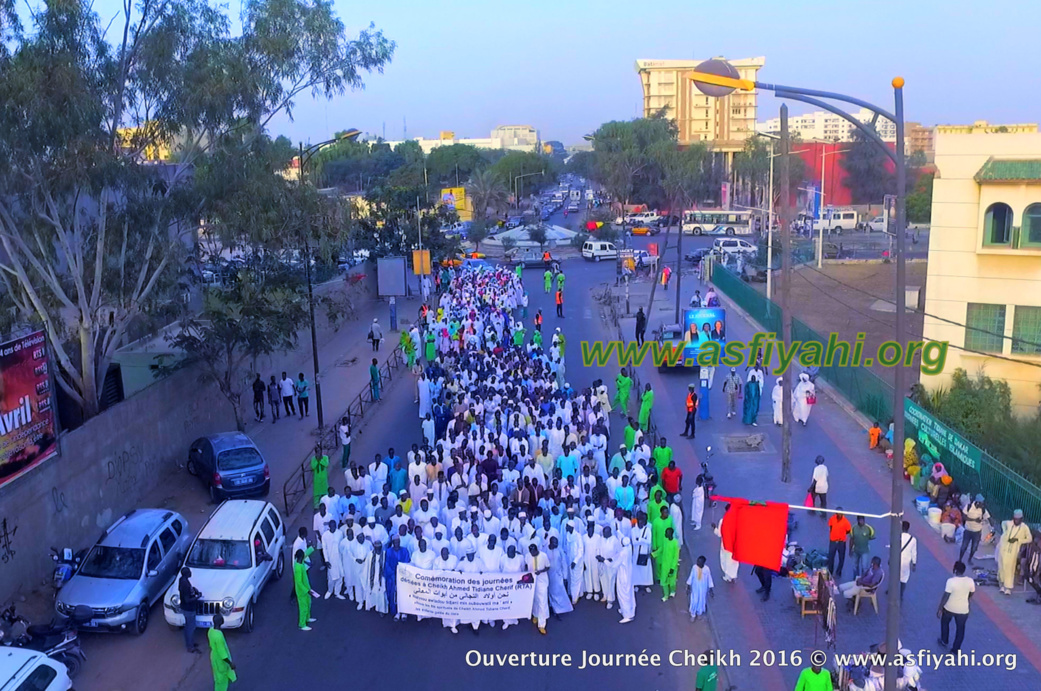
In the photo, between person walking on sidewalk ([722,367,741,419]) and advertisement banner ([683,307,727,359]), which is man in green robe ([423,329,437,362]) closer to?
advertisement banner ([683,307,727,359])

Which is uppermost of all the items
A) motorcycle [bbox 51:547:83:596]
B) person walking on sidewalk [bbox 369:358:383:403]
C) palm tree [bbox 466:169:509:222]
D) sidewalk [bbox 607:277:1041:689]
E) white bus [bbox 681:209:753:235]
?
palm tree [bbox 466:169:509:222]

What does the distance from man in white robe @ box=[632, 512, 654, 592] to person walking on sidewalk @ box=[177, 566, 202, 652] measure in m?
5.31

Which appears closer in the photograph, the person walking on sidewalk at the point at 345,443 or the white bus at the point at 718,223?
the person walking on sidewalk at the point at 345,443

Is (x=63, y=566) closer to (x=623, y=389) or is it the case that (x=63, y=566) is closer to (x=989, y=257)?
(x=623, y=389)

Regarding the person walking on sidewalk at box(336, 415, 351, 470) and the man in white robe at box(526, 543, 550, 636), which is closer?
the man in white robe at box(526, 543, 550, 636)

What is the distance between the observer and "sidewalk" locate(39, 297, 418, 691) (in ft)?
32.9

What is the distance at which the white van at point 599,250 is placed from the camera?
2141 inches

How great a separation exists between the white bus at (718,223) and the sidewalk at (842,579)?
47.6 metres

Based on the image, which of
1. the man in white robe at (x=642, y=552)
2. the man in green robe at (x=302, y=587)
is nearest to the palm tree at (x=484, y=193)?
the man in white robe at (x=642, y=552)

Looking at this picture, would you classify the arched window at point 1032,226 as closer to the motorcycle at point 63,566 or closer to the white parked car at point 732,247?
the motorcycle at point 63,566

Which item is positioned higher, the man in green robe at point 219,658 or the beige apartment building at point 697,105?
the beige apartment building at point 697,105

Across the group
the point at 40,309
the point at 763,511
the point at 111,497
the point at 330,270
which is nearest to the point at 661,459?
the point at 763,511

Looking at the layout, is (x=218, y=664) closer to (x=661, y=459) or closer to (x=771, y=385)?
(x=661, y=459)

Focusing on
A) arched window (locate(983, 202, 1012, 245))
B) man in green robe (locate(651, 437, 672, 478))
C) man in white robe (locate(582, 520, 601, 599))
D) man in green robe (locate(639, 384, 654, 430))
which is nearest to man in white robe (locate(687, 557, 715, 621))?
man in white robe (locate(582, 520, 601, 599))
